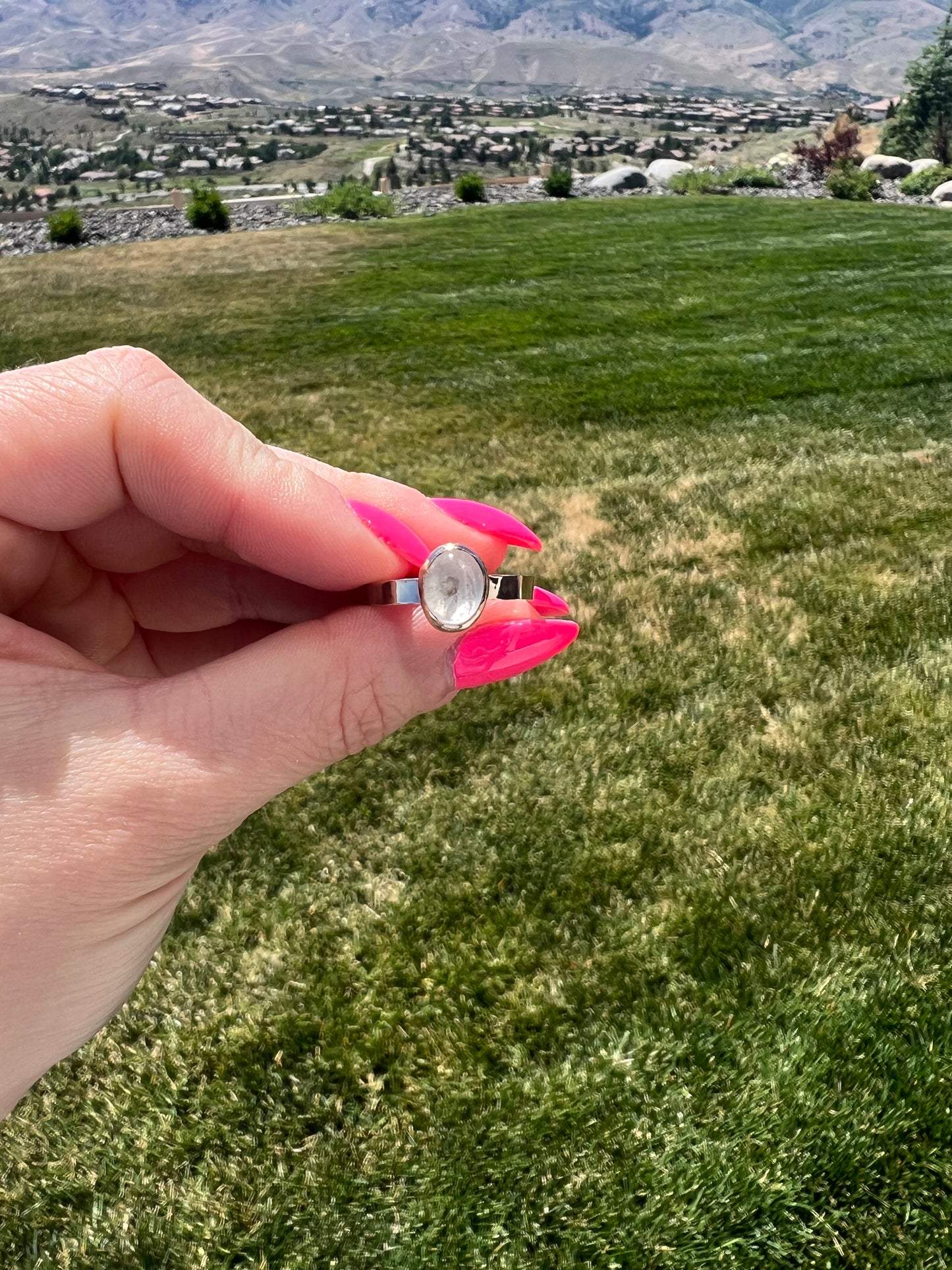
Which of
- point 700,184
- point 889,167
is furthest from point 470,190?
point 889,167

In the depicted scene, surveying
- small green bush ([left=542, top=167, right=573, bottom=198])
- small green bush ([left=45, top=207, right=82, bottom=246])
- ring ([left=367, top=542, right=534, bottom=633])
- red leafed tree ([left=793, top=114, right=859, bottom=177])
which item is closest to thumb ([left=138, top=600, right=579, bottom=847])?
ring ([left=367, top=542, right=534, bottom=633])

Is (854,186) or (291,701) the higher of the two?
(854,186)

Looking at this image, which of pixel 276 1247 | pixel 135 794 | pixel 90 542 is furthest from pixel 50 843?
pixel 276 1247

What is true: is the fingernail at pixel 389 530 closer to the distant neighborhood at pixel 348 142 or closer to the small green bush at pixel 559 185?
the small green bush at pixel 559 185

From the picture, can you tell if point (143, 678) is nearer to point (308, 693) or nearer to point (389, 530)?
point (308, 693)

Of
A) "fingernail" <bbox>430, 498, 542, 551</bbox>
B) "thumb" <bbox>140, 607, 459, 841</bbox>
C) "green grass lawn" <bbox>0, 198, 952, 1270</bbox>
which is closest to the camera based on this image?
"thumb" <bbox>140, 607, 459, 841</bbox>

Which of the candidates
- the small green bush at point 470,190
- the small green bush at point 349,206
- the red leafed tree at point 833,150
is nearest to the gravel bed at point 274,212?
the small green bush at point 470,190

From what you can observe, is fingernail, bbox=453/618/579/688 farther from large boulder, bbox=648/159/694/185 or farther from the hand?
large boulder, bbox=648/159/694/185
